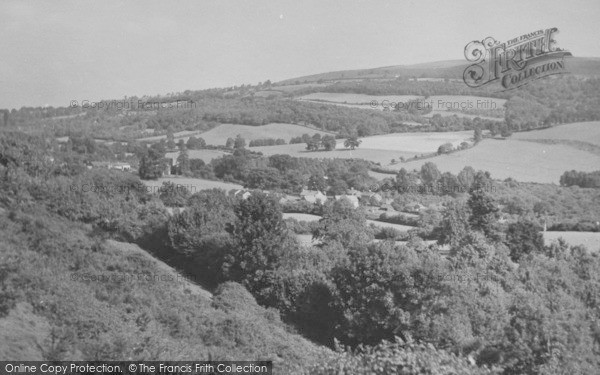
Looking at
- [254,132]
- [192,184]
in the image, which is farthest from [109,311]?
[254,132]

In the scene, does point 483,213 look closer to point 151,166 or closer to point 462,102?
point 151,166

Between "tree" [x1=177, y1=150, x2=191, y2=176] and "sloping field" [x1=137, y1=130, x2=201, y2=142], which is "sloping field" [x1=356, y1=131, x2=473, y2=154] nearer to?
"sloping field" [x1=137, y1=130, x2=201, y2=142]

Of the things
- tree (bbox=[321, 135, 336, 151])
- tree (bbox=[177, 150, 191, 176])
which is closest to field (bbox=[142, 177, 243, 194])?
tree (bbox=[177, 150, 191, 176])

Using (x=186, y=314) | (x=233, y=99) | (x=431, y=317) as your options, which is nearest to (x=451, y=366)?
(x=186, y=314)

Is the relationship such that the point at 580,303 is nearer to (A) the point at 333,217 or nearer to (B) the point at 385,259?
(B) the point at 385,259

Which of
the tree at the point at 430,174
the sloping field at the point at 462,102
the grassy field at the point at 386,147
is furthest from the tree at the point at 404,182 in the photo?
the sloping field at the point at 462,102

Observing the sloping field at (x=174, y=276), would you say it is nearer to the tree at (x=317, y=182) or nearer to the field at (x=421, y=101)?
the tree at (x=317, y=182)
